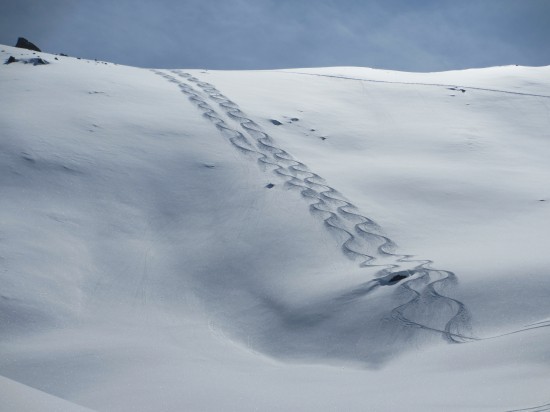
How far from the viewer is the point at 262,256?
427cm

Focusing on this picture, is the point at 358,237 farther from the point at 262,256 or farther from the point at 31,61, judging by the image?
the point at 31,61

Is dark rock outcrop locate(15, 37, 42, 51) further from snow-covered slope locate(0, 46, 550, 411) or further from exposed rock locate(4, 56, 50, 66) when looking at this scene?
snow-covered slope locate(0, 46, 550, 411)

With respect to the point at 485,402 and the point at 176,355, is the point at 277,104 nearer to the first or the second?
the point at 176,355

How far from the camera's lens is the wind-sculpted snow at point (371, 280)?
3.31 m

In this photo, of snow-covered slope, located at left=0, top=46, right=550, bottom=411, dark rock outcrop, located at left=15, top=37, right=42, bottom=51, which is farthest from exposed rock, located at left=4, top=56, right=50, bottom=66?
dark rock outcrop, located at left=15, top=37, right=42, bottom=51

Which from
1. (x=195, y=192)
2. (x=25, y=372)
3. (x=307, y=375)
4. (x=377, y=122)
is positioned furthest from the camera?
(x=377, y=122)

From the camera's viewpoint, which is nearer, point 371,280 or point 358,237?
point 371,280

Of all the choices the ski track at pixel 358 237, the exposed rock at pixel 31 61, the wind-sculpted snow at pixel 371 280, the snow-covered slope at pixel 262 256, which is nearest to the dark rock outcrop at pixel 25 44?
the exposed rock at pixel 31 61

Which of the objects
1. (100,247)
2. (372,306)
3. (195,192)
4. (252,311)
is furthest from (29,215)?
(372,306)

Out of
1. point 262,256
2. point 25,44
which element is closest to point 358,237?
point 262,256

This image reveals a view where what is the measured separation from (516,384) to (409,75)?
997 cm

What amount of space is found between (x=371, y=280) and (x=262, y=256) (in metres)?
0.82

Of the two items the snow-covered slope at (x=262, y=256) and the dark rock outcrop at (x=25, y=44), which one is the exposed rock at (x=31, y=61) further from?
the dark rock outcrop at (x=25, y=44)

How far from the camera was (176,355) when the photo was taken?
304 centimetres
